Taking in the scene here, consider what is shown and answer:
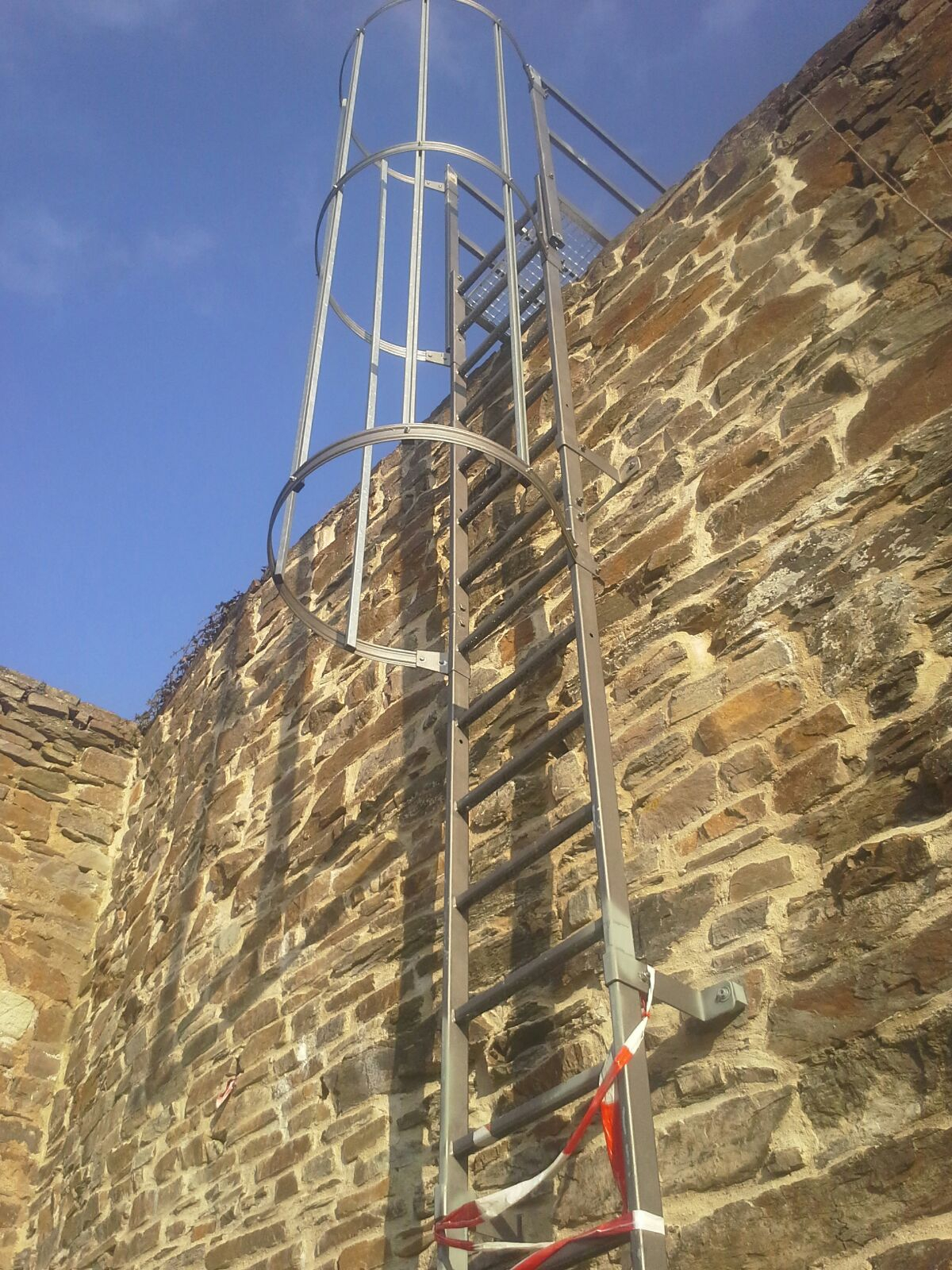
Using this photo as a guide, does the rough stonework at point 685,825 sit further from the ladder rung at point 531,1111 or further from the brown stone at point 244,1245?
the ladder rung at point 531,1111

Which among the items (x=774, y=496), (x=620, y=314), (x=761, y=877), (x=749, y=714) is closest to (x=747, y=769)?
(x=749, y=714)

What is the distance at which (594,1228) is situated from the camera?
2184mm

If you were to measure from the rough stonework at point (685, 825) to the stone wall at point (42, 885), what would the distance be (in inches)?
3.1

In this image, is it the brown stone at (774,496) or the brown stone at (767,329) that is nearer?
the brown stone at (774,496)

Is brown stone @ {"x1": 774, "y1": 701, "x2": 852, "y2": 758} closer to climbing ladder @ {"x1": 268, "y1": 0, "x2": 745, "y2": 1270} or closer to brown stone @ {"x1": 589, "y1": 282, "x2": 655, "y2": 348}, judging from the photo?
climbing ladder @ {"x1": 268, "y1": 0, "x2": 745, "y2": 1270}

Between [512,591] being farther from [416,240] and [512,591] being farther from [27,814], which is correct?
[27,814]

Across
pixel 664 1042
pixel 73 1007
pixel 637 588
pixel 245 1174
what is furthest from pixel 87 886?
pixel 664 1042

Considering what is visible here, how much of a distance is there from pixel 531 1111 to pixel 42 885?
160 inches

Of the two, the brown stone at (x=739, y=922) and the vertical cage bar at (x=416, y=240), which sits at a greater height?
the vertical cage bar at (x=416, y=240)

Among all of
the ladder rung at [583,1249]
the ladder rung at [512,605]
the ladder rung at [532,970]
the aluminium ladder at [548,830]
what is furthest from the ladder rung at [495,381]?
the ladder rung at [583,1249]

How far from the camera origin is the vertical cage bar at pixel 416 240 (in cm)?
330

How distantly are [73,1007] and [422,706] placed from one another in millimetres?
2652

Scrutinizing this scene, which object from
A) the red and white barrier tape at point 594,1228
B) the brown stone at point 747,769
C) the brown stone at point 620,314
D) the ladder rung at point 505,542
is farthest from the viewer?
the brown stone at point 620,314

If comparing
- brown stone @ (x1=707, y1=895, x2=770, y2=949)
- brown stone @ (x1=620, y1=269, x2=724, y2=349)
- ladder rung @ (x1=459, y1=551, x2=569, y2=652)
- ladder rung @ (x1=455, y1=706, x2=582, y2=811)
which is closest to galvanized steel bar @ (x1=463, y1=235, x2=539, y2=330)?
brown stone @ (x1=620, y1=269, x2=724, y2=349)
